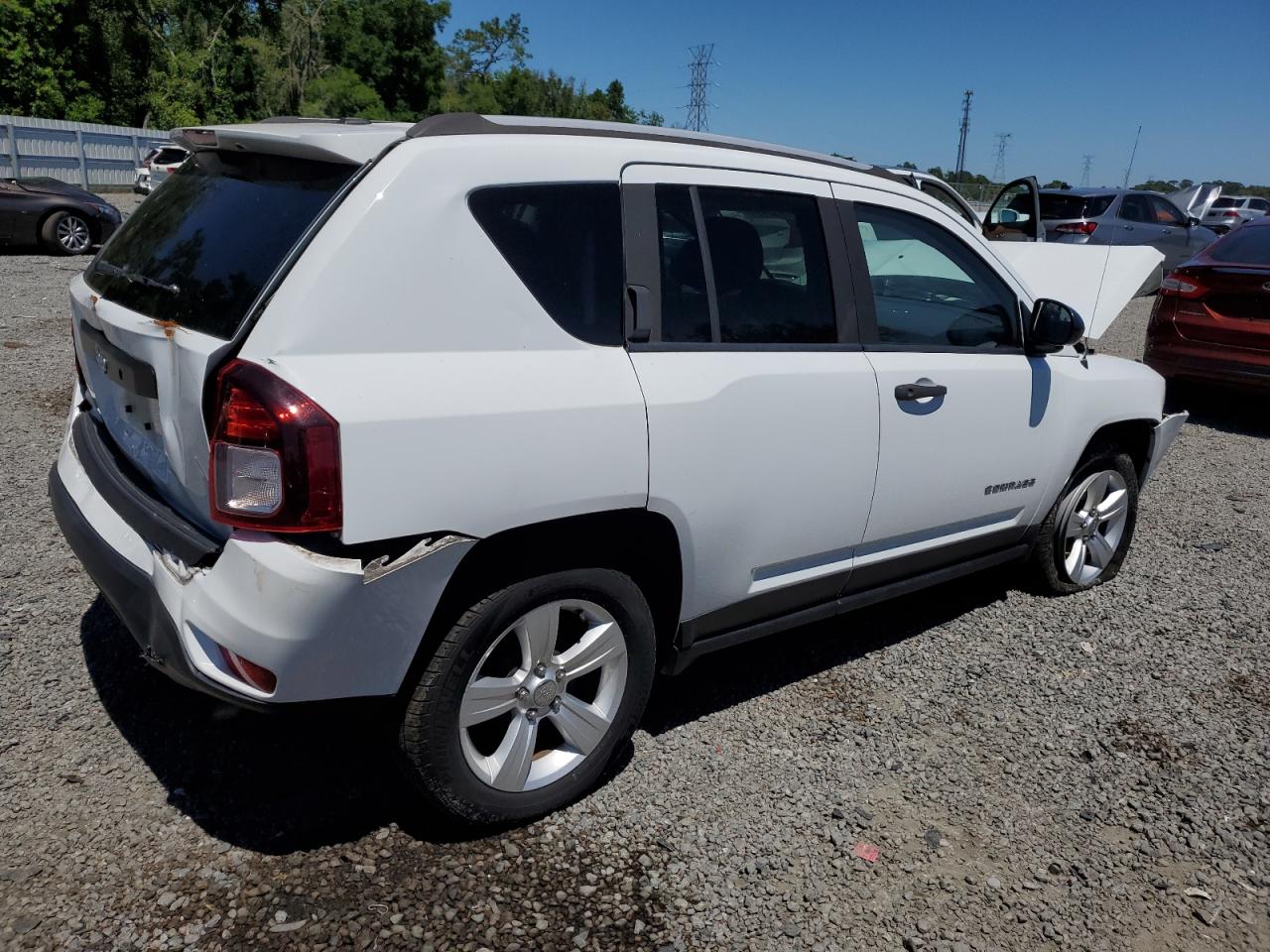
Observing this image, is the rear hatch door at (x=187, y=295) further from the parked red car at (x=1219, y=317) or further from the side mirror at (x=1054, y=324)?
the parked red car at (x=1219, y=317)

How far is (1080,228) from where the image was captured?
15.7 m

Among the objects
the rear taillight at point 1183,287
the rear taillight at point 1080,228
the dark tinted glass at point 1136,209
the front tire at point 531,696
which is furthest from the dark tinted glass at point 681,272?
the dark tinted glass at point 1136,209

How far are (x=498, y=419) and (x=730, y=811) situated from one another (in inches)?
56.0

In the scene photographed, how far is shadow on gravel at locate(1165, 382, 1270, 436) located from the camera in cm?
852

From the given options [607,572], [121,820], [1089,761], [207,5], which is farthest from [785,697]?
[207,5]

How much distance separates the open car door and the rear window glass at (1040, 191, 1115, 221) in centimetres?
719

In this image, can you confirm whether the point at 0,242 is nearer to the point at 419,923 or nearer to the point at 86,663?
the point at 86,663

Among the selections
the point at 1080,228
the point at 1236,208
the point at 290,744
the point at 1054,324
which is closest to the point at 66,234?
the point at 290,744

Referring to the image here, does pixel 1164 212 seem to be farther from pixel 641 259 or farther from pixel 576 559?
pixel 576 559

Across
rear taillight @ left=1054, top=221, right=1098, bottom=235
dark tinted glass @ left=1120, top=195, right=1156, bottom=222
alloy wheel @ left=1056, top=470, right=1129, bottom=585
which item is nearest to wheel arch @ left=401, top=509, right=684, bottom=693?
alloy wheel @ left=1056, top=470, right=1129, bottom=585

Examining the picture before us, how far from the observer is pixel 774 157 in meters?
3.29

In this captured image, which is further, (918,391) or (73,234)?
(73,234)

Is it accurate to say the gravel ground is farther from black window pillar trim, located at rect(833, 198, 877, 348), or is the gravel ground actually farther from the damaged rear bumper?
black window pillar trim, located at rect(833, 198, 877, 348)

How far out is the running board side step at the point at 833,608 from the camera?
3.14 m
